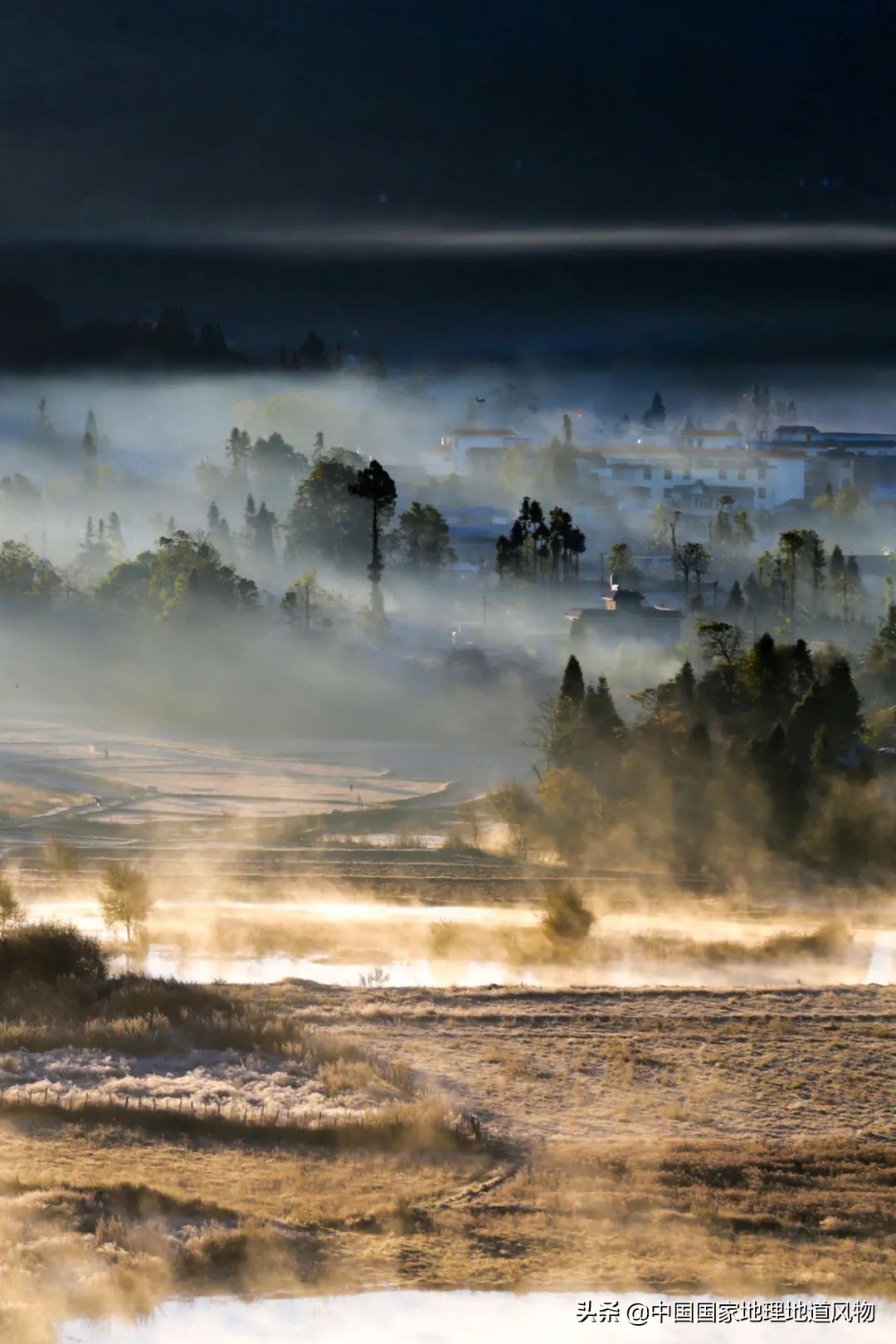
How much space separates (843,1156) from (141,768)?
41679 millimetres

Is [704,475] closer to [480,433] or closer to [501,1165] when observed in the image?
[480,433]

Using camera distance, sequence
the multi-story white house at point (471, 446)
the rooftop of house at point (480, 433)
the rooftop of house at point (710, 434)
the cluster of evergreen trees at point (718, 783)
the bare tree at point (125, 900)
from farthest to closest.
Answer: the rooftop of house at point (710, 434), the rooftop of house at point (480, 433), the multi-story white house at point (471, 446), the cluster of evergreen trees at point (718, 783), the bare tree at point (125, 900)

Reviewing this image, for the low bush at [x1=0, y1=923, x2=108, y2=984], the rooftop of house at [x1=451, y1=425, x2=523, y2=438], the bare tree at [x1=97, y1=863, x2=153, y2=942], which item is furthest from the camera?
the rooftop of house at [x1=451, y1=425, x2=523, y2=438]

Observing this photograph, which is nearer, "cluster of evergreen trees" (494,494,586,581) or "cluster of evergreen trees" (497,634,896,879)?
"cluster of evergreen trees" (497,634,896,879)

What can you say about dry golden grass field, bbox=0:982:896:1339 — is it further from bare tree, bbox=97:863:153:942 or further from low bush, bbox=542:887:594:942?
bare tree, bbox=97:863:153:942

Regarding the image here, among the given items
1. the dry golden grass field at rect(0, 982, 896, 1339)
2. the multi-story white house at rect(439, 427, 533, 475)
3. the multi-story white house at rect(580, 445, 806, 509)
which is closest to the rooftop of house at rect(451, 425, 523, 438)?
the multi-story white house at rect(439, 427, 533, 475)

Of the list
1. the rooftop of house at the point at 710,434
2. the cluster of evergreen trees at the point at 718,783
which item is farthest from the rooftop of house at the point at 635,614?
the rooftop of house at the point at 710,434

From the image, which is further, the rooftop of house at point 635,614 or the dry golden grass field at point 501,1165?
the rooftop of house at point 635,614

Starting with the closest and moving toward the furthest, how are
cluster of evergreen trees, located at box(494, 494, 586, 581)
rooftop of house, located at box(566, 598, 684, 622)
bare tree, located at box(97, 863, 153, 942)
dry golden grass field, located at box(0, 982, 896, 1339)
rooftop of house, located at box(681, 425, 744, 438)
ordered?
dry golden grass field, located at box(0, 982, 896, 1339), bare tree, located at box(97, 863, 153, 942), rooftop of house, located at box(566, 598, 684, 622), cluster of evergreen trees, located at box(494, 494, 586, 581), rooftop of house, located at box(681, 425, 744, 438)

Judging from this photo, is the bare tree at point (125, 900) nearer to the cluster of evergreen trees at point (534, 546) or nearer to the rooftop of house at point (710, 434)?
the cluster of evergreen trees at point (534, 546)

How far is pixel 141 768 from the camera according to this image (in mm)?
59312

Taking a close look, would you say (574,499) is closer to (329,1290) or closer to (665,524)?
(665,524)

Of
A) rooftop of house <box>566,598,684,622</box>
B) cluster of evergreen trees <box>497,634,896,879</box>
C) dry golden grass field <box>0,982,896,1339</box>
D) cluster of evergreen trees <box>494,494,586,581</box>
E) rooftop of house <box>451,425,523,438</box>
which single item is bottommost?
dry golden grass field <box>0,982,896,1339</box>

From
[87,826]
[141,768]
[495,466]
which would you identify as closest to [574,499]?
[495,466]
